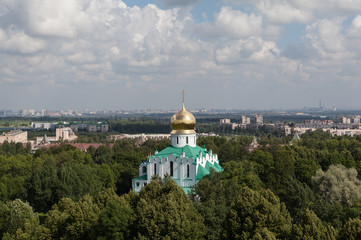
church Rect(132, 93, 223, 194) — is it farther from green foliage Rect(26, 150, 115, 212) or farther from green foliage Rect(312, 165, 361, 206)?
green foliage Rect(312, 165, 361, 206)

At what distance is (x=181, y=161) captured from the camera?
106ft

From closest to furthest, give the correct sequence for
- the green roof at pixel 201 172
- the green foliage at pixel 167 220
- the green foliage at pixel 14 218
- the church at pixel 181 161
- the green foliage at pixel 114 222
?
1. the green foliage at pixel 167 220
2. the green foliage at pixel 114 222
3. the green foliage at pixel 14 218
4. the green roof at pixel 201 172
5. the church at pixel 181 161

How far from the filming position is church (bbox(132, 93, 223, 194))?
32031mm

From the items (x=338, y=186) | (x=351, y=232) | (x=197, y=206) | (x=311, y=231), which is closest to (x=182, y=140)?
(x=338, y=186)

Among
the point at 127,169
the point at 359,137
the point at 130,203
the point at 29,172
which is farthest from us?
the point at 359,137

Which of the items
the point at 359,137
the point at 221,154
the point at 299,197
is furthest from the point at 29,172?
the point at 359,137

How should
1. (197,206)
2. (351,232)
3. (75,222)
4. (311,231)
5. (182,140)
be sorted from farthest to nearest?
(182,140) < (197,206) < (75,222) < (311,231) < (351,232)

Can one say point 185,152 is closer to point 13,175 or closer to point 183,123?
point 183,123

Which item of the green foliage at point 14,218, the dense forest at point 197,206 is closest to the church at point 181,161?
the dense forest at point 197,206

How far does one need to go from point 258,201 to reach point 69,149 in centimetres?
3393

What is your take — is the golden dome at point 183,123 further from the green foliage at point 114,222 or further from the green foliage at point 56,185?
the green foliage at point 114,222

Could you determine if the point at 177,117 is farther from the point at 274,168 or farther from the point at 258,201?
the point at 258,201

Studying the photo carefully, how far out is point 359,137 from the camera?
61.4m

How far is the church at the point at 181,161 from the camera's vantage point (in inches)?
1261
